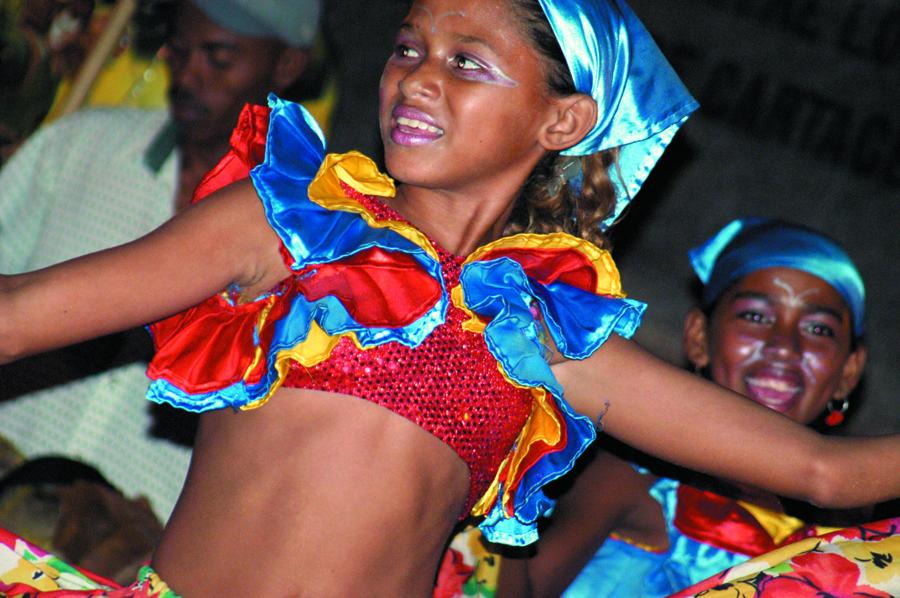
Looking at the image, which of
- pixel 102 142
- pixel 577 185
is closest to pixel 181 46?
pixel 102 142

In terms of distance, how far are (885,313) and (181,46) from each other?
2500mm

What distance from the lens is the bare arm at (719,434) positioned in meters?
1.92

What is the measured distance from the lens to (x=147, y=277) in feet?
5.34

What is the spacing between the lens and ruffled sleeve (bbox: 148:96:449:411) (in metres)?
1.73

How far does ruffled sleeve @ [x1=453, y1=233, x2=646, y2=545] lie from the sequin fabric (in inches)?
1.2

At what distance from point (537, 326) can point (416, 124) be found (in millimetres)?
366

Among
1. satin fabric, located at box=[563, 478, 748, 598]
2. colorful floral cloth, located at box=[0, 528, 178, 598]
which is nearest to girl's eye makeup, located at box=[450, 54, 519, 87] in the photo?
colorful floral cloth, located at box=[0, 528, 178, 598]

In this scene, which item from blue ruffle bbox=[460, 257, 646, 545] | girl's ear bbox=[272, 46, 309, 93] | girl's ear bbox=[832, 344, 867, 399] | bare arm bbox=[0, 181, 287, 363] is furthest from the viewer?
girl's ear bbox=[272, 46, 309, 93]

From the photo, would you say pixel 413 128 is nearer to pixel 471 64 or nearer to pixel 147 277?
pixel 471 64

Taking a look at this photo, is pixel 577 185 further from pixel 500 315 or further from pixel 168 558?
pixel 168 558

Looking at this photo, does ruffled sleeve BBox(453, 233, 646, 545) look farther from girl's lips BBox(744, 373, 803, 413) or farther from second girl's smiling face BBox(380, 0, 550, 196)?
girl's lips BBox(744, 373, 803, 413)

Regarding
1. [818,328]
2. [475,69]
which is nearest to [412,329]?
[475,69]

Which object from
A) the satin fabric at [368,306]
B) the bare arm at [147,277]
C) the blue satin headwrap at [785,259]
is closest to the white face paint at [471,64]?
the satin fabric at [368,306]

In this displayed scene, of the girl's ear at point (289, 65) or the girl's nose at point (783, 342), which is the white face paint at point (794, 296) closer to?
the girl's nose at point (783, 342)
